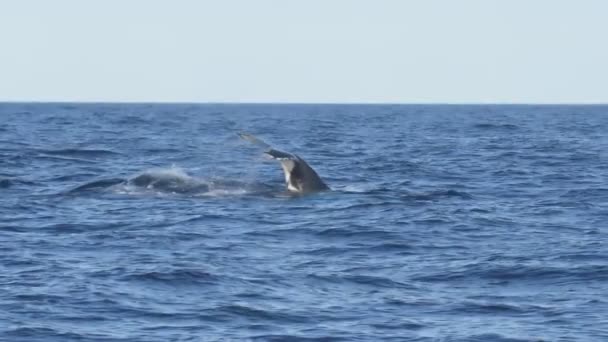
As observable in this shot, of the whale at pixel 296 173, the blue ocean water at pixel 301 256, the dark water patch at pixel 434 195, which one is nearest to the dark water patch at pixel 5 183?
the blue ocean water at pixel 301 256

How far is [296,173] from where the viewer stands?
945 inches

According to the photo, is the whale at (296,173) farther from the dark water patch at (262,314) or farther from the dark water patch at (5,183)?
the dark water patch at (262,314)

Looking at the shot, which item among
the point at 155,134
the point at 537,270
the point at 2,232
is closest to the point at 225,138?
the point at 155,134

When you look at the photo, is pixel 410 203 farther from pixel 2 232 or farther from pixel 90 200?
pixel 2 232

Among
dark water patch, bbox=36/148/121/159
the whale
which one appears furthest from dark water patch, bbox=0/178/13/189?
dark water patch, bbox=36/148/121/159

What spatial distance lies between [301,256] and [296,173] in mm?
6568

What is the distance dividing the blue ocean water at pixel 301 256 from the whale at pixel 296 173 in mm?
310

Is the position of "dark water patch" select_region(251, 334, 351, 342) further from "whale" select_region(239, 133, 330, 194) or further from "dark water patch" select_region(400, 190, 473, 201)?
"dark water patch" select_region(400, 190, 473, 201)

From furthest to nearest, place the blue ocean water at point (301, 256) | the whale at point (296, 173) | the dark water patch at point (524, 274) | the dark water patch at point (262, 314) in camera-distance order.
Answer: the whale at point (296, 173), the dark water patch at point (524, 274), the dark water patch at point (262, 314), the blue ocean water at point (301, 256)

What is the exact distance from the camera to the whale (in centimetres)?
2308

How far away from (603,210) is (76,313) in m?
12.4

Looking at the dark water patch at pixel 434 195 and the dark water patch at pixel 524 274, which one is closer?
the dark water patch at pixel 524 274

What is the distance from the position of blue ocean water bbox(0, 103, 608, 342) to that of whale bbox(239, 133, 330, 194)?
12.2 inches

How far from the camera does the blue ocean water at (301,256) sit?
13289mm
